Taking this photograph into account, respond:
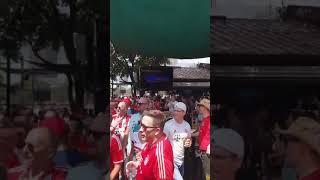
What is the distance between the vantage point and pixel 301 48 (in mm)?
2629

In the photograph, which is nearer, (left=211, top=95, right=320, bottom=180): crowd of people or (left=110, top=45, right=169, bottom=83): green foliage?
(left=110, top=45, right=169, bottom=83): green foliage

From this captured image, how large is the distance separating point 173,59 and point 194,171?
58cm

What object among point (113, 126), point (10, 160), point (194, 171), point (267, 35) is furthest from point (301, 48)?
point (10, 160)

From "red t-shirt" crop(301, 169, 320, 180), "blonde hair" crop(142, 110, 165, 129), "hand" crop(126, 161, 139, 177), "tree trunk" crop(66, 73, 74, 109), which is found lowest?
"red t-shirt" crop(301, 169, 320, 180)

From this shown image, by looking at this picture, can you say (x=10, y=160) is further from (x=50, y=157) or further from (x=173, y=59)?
(x=173, y=59)

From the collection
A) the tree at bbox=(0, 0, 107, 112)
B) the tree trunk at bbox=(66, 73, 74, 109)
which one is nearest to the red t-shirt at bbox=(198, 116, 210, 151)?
the tree at bbox=(0, 0, 107, 112)

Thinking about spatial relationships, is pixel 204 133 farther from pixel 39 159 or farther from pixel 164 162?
pixel 39 159

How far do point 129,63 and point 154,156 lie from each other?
492mm

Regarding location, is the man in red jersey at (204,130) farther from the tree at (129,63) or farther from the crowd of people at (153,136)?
the tree at (129,63)

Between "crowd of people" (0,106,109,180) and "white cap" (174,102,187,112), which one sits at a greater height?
"white cap" (174,102,187,112)

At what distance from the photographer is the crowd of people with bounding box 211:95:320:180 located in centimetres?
259

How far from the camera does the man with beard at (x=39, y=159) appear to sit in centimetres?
247

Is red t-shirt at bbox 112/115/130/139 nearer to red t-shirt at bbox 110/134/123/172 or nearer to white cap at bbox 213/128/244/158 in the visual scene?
red t-shirt at bbox 110/134/123/172

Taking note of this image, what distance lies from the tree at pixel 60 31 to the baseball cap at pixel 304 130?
1.05 m
